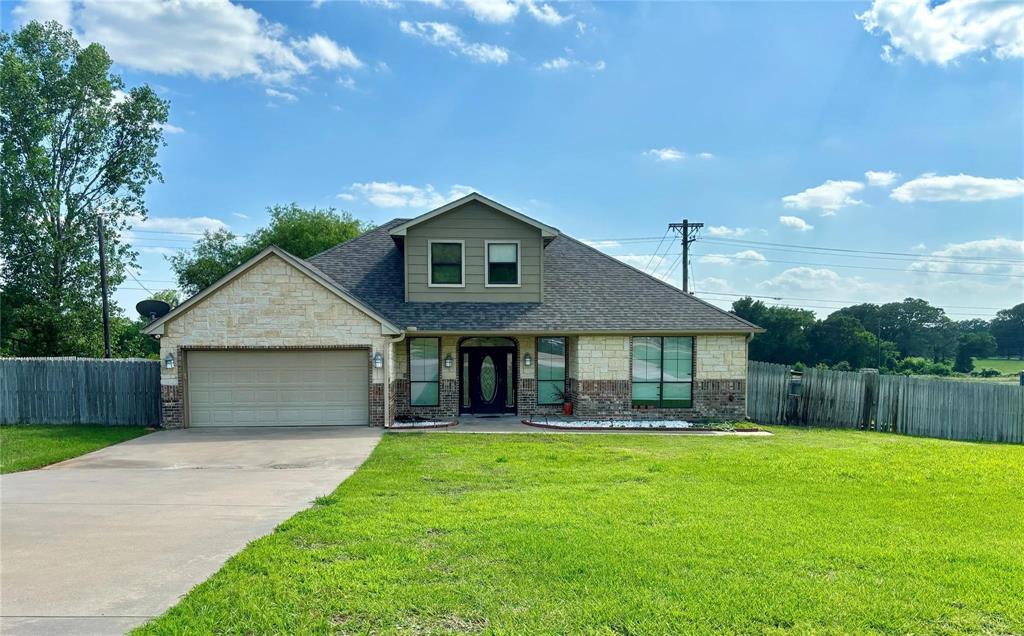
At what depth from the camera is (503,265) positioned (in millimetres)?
17547

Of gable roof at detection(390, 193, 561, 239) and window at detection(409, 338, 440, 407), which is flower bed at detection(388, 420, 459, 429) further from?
gable roof at detection(390, 193, 561, 239)

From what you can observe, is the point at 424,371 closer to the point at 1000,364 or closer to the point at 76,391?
the point at 76,391

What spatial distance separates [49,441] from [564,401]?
12255mm

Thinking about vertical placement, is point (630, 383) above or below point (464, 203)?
→ below

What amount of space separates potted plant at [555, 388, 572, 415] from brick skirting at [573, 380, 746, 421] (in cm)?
25

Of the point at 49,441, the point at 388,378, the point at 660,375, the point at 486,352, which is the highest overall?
the point at 486,352

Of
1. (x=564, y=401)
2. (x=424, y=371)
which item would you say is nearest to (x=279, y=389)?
(x=424, y=371)

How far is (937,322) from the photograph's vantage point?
7050 centimetres

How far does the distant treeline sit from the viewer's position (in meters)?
61.2

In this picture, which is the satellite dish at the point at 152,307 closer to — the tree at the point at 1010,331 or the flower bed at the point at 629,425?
the flower bed at the point at 629,425

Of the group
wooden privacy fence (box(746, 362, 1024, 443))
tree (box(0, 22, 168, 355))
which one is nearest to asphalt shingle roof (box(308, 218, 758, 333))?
wooden privacy fence (box(746, 362, 1024, 443))

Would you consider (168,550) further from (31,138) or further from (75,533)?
(31,138)

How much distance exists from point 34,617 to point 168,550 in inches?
57.0

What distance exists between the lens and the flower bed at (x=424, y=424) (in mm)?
15195
